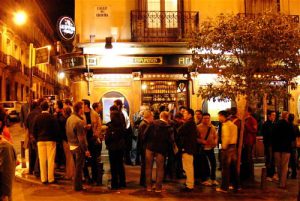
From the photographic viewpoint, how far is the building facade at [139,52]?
1591 cm

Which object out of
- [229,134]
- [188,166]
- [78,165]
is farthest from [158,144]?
[78,165]

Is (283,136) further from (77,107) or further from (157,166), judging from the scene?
(77,107)

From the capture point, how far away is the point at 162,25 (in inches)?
648

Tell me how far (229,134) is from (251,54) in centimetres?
194

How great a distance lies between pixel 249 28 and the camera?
10188 mm

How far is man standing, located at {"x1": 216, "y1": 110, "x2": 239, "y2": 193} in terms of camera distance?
33.3ft

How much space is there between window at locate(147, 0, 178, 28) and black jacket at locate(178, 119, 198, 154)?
277 inches

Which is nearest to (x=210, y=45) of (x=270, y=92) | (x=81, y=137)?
(x=270, y=92)

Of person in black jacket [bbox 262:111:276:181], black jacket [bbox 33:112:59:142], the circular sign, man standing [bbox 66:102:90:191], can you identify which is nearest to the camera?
man standing [bbox 66:102:90:191]

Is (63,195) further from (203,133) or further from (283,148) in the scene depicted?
(283,148)

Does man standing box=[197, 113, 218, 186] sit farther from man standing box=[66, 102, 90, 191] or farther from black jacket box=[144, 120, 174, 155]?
man standing box=[66, 102, 90, 191]

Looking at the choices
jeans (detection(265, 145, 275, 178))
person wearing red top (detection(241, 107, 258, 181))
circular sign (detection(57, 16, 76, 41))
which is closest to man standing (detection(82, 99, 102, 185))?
person wearing red top (detection(241, 107, 258, 181))

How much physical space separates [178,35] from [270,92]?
6.57m

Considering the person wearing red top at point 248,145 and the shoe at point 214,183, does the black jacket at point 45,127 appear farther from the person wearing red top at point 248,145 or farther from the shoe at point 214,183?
the person wearing red top at point 248,145
